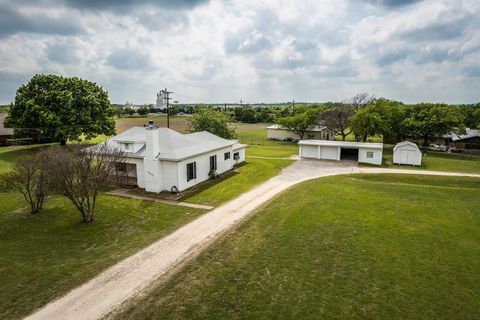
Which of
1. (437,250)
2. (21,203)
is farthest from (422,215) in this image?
(21,203)

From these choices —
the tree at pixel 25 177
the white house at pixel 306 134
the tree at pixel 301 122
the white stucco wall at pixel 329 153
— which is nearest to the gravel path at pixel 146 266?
the tree at pixel 25 177

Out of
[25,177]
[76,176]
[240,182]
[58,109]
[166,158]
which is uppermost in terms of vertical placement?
[58,109]

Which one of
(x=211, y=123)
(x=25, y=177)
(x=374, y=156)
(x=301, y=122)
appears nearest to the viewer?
(x=25, y=177)

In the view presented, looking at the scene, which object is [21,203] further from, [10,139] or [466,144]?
[466,144]

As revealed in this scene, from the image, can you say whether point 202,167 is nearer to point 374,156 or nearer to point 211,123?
point 211,123

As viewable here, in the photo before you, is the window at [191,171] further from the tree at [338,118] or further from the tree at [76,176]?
the tree at [338,118]

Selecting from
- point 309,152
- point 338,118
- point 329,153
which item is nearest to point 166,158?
point 309,152

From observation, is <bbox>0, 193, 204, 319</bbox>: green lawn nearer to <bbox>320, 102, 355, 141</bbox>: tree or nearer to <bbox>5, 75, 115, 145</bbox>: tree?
<bbox>5, 75, 115, 145</bbox>: tree
